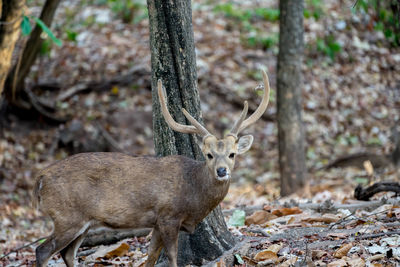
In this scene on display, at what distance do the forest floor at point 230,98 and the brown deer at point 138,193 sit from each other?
250cm

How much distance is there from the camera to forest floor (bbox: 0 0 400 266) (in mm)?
12609

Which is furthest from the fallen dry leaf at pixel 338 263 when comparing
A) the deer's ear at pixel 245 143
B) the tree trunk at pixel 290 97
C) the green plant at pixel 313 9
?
the green plant at pixel 313 9

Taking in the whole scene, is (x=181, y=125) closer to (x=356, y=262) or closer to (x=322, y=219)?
(x=356, y=262)

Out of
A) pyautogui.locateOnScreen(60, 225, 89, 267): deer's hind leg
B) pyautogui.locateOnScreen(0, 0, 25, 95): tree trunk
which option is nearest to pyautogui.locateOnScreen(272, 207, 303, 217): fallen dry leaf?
pyautogui.locateOnScreen(60, 225, 89, 267): deer's hind leg

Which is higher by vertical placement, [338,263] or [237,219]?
[338,263]

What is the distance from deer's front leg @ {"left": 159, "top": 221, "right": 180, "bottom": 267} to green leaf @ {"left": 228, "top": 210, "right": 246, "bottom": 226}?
6.73 feet

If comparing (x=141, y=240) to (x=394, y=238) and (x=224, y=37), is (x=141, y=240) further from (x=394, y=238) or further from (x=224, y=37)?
(x=224, y=37)

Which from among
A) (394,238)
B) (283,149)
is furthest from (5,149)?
(394,238)

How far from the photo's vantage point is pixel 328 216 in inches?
302

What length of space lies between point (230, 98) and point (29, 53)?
19.2ft

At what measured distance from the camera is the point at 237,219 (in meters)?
8.15

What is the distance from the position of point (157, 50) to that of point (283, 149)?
18.0 feet

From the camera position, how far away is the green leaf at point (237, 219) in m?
8.10

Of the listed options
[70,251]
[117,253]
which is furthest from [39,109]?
[70,251]
